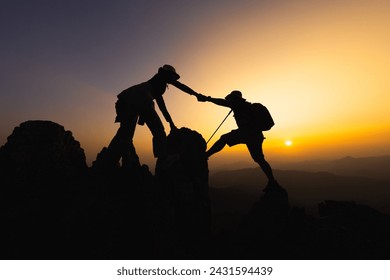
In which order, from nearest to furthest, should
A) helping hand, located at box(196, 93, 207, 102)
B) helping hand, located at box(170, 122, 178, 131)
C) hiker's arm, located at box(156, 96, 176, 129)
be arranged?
hiker's arm, located at box(156, 96, 176, 129), helping hand, located at box(170, 122, 178, 131), helping hand, located at box(196, 93, 207, 102)

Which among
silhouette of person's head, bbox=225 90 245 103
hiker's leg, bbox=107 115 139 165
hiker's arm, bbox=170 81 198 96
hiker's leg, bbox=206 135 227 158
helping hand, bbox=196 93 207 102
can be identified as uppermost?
silhouette of person's head, bbox=225 90 245 103

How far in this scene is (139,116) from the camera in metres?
7.96

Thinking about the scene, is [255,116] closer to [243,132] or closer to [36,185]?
[243,132]

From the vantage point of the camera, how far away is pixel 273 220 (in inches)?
381

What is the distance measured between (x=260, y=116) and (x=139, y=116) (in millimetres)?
5097

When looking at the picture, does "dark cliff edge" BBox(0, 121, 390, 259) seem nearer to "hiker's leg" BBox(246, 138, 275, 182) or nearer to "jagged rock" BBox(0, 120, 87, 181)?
"jagged rock" BBox(0, 120, 87, 181)

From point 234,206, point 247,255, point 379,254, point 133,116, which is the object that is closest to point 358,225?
point 379,254

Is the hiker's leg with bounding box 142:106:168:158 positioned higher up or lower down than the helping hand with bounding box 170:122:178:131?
lower down

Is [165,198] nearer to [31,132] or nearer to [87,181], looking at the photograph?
[87,181]

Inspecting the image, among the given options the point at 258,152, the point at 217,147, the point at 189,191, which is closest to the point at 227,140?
the point at 217,147

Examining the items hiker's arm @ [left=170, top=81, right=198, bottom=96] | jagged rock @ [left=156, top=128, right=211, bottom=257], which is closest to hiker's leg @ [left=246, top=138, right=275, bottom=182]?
jagged rock @ [left=156, top=128, right=211, bottom=257]

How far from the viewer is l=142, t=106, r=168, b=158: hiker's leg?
757 cm

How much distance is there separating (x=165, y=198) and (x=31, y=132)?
5.48m

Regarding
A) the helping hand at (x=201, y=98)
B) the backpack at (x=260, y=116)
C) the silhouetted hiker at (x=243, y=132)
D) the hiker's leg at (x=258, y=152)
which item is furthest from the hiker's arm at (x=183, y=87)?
Result: the hiker's leg at (x=258, y=152)
